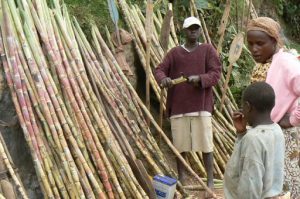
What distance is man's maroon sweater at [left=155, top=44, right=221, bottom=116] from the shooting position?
12.0ft

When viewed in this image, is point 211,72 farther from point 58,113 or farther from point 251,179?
point 251,179

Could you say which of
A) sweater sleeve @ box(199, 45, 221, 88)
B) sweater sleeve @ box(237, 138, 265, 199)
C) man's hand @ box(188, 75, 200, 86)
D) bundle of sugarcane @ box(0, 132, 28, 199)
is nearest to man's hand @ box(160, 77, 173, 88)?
man's hand @ box(188, 75, 200, 86)

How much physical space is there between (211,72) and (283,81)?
1.32 m

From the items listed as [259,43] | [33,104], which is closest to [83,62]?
[33,104]

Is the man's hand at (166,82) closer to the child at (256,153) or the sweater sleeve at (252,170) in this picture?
the child at (256,153)

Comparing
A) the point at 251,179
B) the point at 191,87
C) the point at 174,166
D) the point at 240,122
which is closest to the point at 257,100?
the point at 240,122

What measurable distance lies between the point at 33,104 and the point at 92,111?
456mm

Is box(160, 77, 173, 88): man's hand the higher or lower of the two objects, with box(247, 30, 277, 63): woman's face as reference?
lower

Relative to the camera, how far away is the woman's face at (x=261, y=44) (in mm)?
2377

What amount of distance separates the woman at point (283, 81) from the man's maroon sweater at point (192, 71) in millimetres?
1195

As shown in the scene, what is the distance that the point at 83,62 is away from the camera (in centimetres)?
374

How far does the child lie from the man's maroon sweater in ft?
4.97

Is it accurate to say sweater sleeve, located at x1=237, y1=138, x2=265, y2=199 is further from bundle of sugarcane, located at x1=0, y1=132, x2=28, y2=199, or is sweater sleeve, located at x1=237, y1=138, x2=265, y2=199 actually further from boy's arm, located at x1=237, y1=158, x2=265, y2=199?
bundle of sugarcane, located at x1=0, y1=132, x2=28, y2=199

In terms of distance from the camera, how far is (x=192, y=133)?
3.78 metres
